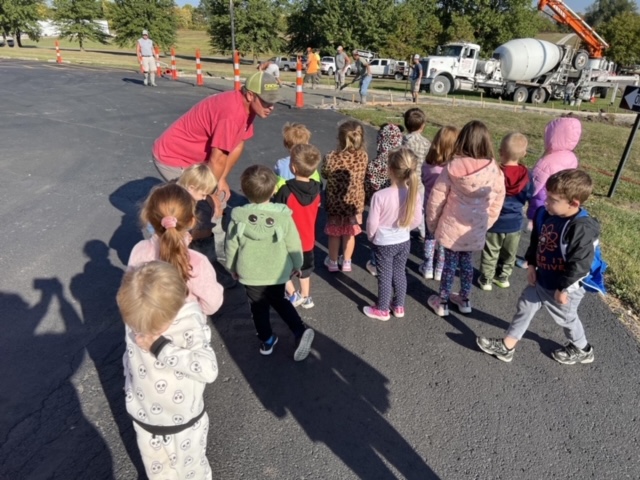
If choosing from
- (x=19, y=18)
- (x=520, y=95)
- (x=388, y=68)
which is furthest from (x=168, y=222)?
(x=19, y=18)

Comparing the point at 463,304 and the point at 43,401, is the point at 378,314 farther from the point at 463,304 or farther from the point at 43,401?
the point at 43,401

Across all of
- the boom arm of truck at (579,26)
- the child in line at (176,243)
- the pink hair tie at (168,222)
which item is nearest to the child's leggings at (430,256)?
the child in line at (176,243)

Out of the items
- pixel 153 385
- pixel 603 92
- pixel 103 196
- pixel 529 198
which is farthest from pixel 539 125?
pixel 603 92

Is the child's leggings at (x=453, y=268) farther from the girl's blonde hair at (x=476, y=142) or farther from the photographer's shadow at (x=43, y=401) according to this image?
the photographer's shadow at (x=43, y=401)

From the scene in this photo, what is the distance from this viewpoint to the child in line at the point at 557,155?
4.25 meters

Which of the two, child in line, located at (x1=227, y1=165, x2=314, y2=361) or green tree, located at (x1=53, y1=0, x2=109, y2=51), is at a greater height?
green tree, located at (x1=53, y1=0, x2=109, y2=51)

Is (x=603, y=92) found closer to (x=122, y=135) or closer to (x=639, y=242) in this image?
(x=639, y=242)

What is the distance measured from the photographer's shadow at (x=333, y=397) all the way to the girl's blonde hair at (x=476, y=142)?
1889 millimetres

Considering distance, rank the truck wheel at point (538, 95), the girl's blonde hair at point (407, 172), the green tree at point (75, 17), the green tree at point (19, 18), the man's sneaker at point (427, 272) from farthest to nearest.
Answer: the green tree at point (19, 18) → the green tree at point (75, 17) → the truck wheel at point (538, 95) → the man's sneaker at point (427, 272) → the girl's blonde hair at point (407, 172)

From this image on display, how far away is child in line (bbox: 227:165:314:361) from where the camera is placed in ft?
9.13

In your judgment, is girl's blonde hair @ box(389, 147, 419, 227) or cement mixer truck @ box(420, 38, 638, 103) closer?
girl's blonde hair @ box(389, 147, 419, 227)

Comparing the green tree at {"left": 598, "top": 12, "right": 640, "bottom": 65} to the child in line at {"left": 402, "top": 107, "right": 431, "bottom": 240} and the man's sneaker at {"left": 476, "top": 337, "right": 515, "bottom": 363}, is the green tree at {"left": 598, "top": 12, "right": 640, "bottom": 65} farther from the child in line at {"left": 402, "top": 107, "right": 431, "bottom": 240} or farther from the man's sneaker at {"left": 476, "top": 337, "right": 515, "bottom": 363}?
the man's sneaker at {"left": 476, "top": 337, "right": 515, "bottom": 363}

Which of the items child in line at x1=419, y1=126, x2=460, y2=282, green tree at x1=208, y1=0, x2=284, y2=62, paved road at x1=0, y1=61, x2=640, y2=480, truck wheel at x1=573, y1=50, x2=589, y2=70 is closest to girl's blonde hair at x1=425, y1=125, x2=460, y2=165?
child in line at x1=419, y1=126, x2=460, y2=282

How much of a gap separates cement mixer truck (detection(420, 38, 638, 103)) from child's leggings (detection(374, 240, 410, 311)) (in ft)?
72.3
